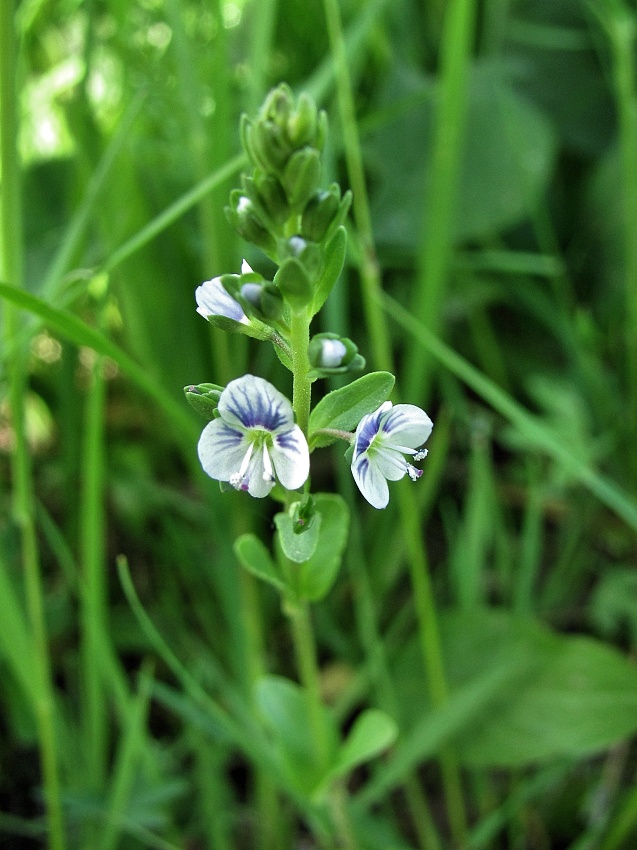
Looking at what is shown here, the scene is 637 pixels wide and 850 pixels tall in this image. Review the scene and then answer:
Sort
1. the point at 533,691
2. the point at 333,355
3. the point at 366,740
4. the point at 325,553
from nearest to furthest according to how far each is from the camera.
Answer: the point at 333,355 < the point at 325,553 < the point at 366,740 < the point at 533,691

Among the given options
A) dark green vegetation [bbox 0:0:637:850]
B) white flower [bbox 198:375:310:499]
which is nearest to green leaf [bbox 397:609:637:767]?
dark green vegetation [bbox 0:0:637:850]

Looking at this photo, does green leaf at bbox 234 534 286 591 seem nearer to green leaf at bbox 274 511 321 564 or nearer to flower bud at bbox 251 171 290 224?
green leaf at bbox 274 511 321 564

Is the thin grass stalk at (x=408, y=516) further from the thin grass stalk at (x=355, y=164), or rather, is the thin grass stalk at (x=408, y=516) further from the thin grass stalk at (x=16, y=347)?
the thin grass stalk at (x=16, y=347)

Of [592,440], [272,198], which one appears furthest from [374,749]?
[592,440]

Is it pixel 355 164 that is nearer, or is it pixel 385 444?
pixel 385 444

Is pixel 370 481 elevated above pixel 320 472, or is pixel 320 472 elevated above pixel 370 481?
pixel 370 481

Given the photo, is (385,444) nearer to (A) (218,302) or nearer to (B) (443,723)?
(A) (218,302)

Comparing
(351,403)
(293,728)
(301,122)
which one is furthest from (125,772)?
(301,122)
